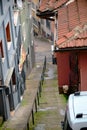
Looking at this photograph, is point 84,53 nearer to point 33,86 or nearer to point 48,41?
point 33,86

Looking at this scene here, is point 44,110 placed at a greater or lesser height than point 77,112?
lesser

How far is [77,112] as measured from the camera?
7.72 m

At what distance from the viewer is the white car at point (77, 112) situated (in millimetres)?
7297

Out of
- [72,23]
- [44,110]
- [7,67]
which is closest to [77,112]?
[72,23]

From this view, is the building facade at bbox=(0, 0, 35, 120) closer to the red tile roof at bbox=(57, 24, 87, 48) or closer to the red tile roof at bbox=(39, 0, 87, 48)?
the red tile roof at bbox=(39, 0, 87, 48)

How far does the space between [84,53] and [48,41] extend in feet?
144

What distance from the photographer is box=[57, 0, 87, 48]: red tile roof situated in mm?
12242

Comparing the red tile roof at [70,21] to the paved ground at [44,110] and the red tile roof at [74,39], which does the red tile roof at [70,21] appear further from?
the paved ground at [44,110]

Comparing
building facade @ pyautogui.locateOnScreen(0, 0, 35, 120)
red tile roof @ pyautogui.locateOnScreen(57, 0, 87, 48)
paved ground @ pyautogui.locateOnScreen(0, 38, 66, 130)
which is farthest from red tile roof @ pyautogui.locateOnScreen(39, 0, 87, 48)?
paved ground @ pyautogui.locateOnScreen(0, 38, 66, 130)

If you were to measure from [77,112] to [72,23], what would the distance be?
6.66 m

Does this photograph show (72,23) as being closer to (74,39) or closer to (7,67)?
(74,39)

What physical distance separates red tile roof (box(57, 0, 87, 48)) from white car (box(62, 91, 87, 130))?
3599 mm

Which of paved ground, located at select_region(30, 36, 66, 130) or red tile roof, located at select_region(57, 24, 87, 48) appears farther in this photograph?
paved ground, located at select_region(30, 36, 66, 130)

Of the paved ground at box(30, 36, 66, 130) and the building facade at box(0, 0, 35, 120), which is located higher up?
the building facade at box(0, 0, 35, 120)
